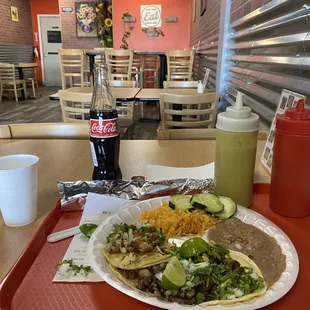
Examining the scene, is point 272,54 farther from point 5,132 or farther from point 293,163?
point 5,132

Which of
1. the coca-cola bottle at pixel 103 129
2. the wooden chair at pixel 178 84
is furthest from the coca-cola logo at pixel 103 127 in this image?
the wooden chair at pixel 178 84

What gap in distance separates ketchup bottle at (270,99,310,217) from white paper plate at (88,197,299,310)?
96 mm

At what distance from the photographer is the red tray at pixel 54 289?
1.73 ft

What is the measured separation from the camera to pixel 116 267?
589 millimetres

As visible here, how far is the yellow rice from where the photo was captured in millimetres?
720

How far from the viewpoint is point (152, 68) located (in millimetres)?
8453

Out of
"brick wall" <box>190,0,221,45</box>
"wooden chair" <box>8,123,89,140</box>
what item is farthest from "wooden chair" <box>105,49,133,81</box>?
"wooden chair" <box>8,123,89,140</box>

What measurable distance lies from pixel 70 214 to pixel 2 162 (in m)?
0.21

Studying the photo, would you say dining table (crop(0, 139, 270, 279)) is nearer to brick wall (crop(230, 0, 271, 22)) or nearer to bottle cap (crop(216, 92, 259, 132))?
bottle cap (crop(216, 92, 259, 132))

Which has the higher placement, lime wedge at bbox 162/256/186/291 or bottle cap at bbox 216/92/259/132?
bottle cap at bbox 216/92/259/132

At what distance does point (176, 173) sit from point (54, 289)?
0.56m

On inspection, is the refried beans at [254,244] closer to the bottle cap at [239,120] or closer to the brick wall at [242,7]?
the bottle cap at [239,120]

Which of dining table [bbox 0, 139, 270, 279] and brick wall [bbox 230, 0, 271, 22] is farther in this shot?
brick wall [bbox 230, 0, 271, 22]

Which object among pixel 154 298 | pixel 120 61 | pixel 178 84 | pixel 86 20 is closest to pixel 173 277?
pixel 154 298
